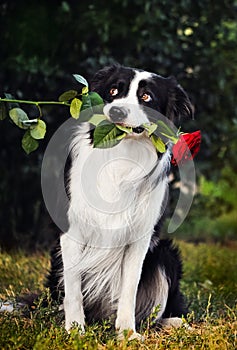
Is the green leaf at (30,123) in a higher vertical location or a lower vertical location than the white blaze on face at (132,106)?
lower

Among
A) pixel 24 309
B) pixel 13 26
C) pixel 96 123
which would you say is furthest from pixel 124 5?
pixel 24 309

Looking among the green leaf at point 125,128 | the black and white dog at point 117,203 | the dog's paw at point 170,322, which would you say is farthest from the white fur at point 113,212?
the dog's paw at point 170,322

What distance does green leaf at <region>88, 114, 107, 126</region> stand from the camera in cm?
331

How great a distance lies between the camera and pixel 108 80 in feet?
11.8

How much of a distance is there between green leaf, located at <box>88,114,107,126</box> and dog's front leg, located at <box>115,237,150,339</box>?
0.67 metres

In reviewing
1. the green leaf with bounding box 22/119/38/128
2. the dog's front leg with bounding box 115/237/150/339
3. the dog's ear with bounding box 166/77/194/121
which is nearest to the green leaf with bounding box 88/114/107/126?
the green leaf with bounding box 22/119/38/128

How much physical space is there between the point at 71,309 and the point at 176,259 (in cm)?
87

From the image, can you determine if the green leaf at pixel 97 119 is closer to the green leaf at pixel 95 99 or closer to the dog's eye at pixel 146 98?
the green leaf at pixel 95 99

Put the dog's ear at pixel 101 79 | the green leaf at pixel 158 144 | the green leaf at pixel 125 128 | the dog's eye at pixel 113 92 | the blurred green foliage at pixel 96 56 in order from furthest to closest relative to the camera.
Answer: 1. the blurred green foliage at pixel 96 56
2. the dog's ear at pixel 101 79
3. the dog's eye at pixel 113 92
4. the green leaf at pixel 158 144
5. the green leaf at pixel 125 128

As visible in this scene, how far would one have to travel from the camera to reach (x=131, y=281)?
3555 mm

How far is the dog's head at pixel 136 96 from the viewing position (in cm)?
330

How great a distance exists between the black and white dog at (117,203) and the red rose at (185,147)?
0.32 feet

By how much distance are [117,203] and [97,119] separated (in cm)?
46

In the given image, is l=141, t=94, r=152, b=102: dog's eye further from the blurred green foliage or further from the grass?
the blurred green foliage
